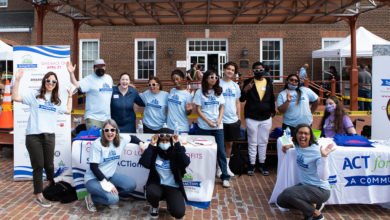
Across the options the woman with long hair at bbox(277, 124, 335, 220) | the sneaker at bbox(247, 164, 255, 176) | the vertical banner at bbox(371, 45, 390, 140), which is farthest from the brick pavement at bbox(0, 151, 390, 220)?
the vertical banner at bbox(371, 45, 390, 140)

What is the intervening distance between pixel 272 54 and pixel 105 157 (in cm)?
1268

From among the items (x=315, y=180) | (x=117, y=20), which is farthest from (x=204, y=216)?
(x=117, y=20)

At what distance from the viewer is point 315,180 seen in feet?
12.8

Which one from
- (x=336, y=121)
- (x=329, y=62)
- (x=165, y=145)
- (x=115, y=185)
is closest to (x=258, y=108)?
(x=336, y=121)

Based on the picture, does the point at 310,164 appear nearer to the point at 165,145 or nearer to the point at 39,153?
the point at 165,145

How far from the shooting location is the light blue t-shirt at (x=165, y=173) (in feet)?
13.2

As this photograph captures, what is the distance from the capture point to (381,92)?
579cm

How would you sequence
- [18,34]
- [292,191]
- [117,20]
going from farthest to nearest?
1. [18,34]
2. [117,20]
3. [292,191]

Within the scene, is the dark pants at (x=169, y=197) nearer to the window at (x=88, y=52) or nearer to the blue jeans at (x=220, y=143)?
the blue jeans at (x=220, y=143)

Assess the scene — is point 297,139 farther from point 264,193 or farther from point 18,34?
point 18,34

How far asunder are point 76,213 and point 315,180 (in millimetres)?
3209

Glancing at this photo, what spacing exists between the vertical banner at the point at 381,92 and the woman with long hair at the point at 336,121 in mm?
1217

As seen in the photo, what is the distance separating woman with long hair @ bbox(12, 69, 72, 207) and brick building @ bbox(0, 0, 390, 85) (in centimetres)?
1087

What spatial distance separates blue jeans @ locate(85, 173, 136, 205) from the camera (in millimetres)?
4027
